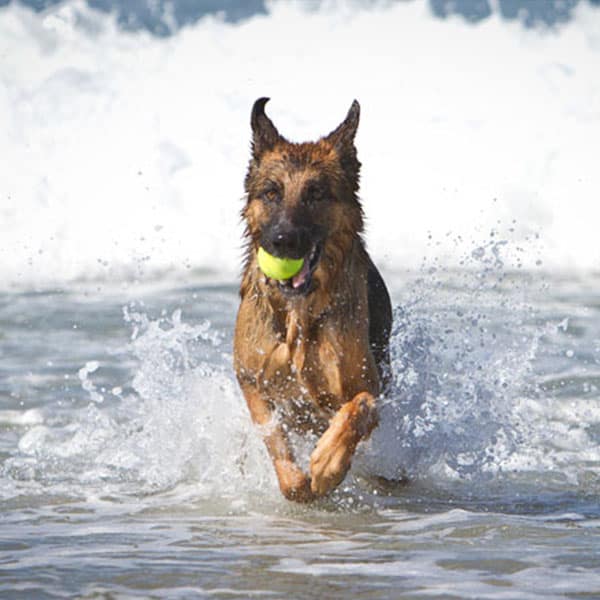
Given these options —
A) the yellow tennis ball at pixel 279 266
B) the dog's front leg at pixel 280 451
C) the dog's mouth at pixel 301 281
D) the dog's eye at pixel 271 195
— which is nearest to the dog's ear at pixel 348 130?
the dog's eye at pixel 271 195

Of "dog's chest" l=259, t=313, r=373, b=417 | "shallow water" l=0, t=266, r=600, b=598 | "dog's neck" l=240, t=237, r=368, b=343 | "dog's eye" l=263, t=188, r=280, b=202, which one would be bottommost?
"shallow water" l=0, t=266, r=600, b=598

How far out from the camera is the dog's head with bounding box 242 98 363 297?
5945mm

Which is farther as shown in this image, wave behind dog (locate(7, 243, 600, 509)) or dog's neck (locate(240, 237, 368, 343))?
wave behind dog (locate(7, 243, 600, 509))

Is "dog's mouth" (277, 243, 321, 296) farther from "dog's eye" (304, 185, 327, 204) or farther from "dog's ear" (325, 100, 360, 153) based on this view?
"dog's ear" (325, 100, 360, 153)

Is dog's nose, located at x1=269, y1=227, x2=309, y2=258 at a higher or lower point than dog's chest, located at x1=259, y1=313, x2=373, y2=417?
higher

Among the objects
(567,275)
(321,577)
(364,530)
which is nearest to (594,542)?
(364,530)

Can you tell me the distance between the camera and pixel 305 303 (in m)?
6.19

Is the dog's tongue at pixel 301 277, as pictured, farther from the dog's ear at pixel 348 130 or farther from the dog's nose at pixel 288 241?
the dog's ear at pixel 348 130

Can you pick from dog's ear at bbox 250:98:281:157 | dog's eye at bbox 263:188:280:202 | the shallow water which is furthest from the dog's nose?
the shallow water

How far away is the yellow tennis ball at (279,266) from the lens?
19.5ft

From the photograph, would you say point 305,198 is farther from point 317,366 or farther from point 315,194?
point 317,366

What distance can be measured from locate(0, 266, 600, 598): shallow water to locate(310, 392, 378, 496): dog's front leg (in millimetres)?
215

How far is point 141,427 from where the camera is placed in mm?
8523

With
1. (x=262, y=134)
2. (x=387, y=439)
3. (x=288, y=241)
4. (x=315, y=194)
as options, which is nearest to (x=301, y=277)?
(x=288, y=241)
